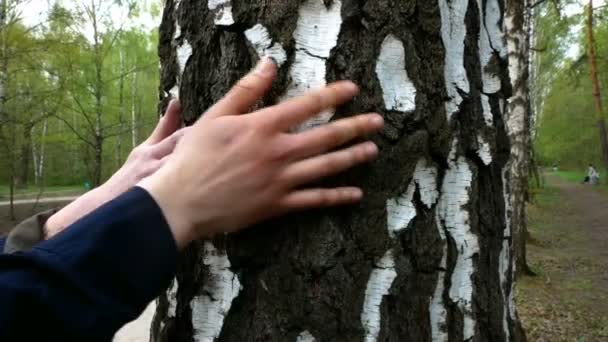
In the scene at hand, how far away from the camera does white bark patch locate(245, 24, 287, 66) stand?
1035 millimetres

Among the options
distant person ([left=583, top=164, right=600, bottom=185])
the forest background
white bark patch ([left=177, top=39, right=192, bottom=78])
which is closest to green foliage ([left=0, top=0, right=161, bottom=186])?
the forest background

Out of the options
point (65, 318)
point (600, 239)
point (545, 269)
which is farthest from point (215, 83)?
point (600, 239)

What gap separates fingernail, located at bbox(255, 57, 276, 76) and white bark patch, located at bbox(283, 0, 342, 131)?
0.06 meters

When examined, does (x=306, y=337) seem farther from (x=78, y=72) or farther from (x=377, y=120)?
(x=78, y=72)

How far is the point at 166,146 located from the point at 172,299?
355 mm

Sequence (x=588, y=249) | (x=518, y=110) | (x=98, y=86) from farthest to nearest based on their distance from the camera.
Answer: (x=98, y=86), (x=588, y=249), (x=518, y=110)

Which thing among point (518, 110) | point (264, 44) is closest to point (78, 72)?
point (518, 110)

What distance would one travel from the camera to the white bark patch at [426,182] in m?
1.08

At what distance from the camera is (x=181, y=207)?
87 cm

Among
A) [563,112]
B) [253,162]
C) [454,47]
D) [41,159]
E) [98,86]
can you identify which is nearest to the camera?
[253,162]

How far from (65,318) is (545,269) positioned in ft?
28.9

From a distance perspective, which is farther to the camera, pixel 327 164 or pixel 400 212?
pixel 400 212

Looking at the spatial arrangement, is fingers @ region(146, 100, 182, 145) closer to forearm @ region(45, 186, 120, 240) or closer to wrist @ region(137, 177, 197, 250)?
forearm @ region(45, 186, 120, 240)

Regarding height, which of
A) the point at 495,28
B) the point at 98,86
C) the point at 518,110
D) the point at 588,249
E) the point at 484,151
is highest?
the point at 98,86
